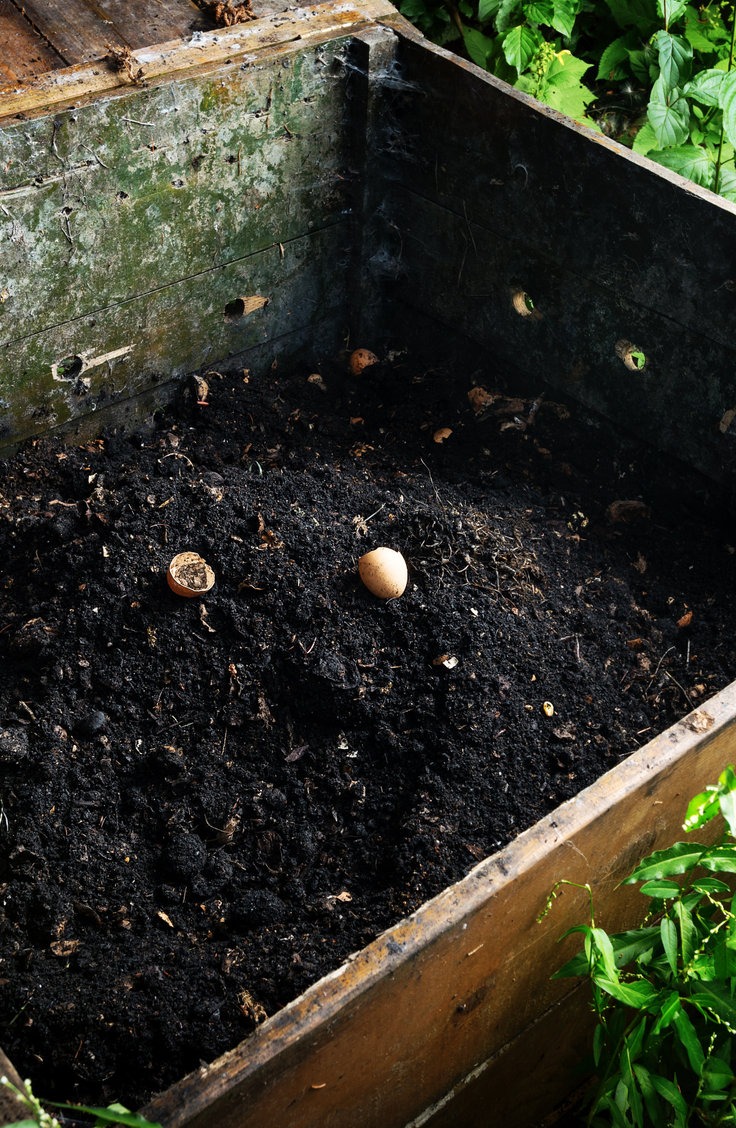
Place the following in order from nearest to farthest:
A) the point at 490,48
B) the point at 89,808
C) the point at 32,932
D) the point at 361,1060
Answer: the point at 361,1060 < the point at 32,932 < the point at 89,808 < the point at 490,48

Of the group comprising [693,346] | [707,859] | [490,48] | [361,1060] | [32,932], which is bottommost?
[32,932]

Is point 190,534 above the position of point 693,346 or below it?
below

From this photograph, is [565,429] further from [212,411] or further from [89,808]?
[89,808]

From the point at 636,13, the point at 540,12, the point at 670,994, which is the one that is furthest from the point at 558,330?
the point at 670,994

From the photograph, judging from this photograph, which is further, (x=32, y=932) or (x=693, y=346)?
(x=693, y=346)

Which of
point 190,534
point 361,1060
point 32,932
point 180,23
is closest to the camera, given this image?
point 361,1060

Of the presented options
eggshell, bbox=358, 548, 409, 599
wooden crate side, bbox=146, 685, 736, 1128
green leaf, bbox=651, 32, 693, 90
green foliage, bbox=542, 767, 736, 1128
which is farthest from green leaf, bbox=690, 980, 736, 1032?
green leaf, bbox=651, 32, 693, 90

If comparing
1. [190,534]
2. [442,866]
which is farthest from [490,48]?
[442,866]
